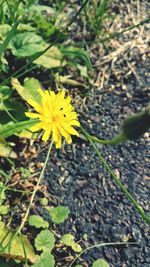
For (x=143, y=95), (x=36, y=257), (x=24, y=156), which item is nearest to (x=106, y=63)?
(x=143, y=95)

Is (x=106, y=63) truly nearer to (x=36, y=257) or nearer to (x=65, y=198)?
(x=65, y=198)

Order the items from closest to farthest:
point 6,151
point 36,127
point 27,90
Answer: point 36,127, point 6,151, point 27,90

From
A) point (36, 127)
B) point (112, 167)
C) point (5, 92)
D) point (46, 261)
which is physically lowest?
point (46, 261)

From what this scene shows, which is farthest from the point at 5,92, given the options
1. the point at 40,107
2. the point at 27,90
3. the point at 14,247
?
the point at 14,247

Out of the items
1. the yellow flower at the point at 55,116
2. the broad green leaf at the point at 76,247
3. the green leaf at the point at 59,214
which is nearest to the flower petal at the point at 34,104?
the yellow flower at the point at 55,116

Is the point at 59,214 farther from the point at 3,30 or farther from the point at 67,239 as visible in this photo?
the point at 3,30

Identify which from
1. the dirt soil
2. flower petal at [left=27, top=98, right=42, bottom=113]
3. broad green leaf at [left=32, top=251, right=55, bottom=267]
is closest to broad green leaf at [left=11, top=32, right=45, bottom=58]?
the dirt soil
